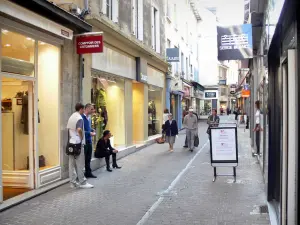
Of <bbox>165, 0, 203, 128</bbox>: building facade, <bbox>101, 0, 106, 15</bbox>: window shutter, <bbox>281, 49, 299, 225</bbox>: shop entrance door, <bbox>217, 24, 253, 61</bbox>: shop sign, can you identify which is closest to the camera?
<bbox>281, 49, 299, 225</bbox>: shop entrance door

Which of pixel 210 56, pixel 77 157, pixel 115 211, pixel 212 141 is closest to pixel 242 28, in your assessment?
pixel 212 141

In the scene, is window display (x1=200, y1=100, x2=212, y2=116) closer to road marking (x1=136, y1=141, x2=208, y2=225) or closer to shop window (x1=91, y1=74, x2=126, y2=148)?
shop window (x1=91, y1=74, x2=126, y2=148)

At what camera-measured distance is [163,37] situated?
70.0ft

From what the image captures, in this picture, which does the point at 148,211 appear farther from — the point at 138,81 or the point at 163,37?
the point at 163,37

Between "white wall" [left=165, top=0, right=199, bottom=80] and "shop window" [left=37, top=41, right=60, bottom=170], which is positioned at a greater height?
"white wall" [left=165, top=0, right=199, bottom=80]

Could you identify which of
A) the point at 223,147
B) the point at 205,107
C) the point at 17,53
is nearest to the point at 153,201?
the point at 223,147

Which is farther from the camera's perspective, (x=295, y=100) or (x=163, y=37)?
(x=163, y=37)

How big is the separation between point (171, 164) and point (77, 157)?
13.8ft

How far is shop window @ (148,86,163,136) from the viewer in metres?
18.9

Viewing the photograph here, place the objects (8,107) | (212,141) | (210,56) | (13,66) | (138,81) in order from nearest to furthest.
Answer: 1. (13,66)
2. (8,107)
3. (212,141)
4. (138,81)
5. (210,56)

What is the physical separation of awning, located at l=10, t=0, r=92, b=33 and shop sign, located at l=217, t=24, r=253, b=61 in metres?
3.56

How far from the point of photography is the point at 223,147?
9281 mm

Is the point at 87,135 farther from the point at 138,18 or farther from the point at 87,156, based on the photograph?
the point at 138,18

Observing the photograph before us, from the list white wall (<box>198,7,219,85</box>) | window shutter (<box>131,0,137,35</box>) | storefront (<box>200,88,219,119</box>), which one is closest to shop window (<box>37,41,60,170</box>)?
window shutter (<box>131,0,137,35</box>)
